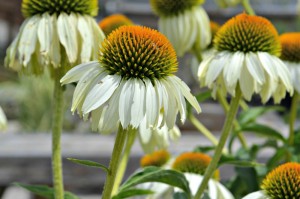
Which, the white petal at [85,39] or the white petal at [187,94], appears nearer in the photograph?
the white petal at [187,94]

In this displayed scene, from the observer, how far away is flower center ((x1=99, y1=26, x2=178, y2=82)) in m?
0.57

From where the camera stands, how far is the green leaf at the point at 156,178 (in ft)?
2.04

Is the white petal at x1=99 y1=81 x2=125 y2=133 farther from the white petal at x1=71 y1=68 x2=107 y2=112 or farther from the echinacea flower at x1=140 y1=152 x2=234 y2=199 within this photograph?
the echinacea flower at x1=140 y1=152 x2=234 y2=199

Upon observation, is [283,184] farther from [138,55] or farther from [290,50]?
[290,50]

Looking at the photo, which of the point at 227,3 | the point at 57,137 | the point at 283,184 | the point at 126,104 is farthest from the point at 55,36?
the point at 227,3

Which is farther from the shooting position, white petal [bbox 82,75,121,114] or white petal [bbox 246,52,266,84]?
white petal [bbox 246,52,266,84]

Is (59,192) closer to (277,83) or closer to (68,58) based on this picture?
(68,58)

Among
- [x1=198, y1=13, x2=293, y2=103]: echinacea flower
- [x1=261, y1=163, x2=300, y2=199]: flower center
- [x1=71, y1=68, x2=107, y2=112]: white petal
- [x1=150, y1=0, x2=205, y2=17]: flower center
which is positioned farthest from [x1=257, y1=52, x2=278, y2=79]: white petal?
[x1=150, y1=0, x2=205, y2=17]: flower center

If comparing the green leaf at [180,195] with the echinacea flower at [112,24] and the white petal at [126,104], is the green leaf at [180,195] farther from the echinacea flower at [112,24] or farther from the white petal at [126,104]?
the echinacea flower at [112,24]

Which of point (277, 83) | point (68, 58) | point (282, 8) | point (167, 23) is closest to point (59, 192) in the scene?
point (68, 58)

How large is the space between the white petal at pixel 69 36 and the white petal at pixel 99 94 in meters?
0.17

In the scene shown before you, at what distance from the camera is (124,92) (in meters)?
0.54

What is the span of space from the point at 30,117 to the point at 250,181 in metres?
2.91

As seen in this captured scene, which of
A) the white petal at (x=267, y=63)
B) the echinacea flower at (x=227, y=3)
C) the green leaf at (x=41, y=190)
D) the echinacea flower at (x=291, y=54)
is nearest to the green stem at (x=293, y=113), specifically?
the echinacea flower at (x=291, y=54)
